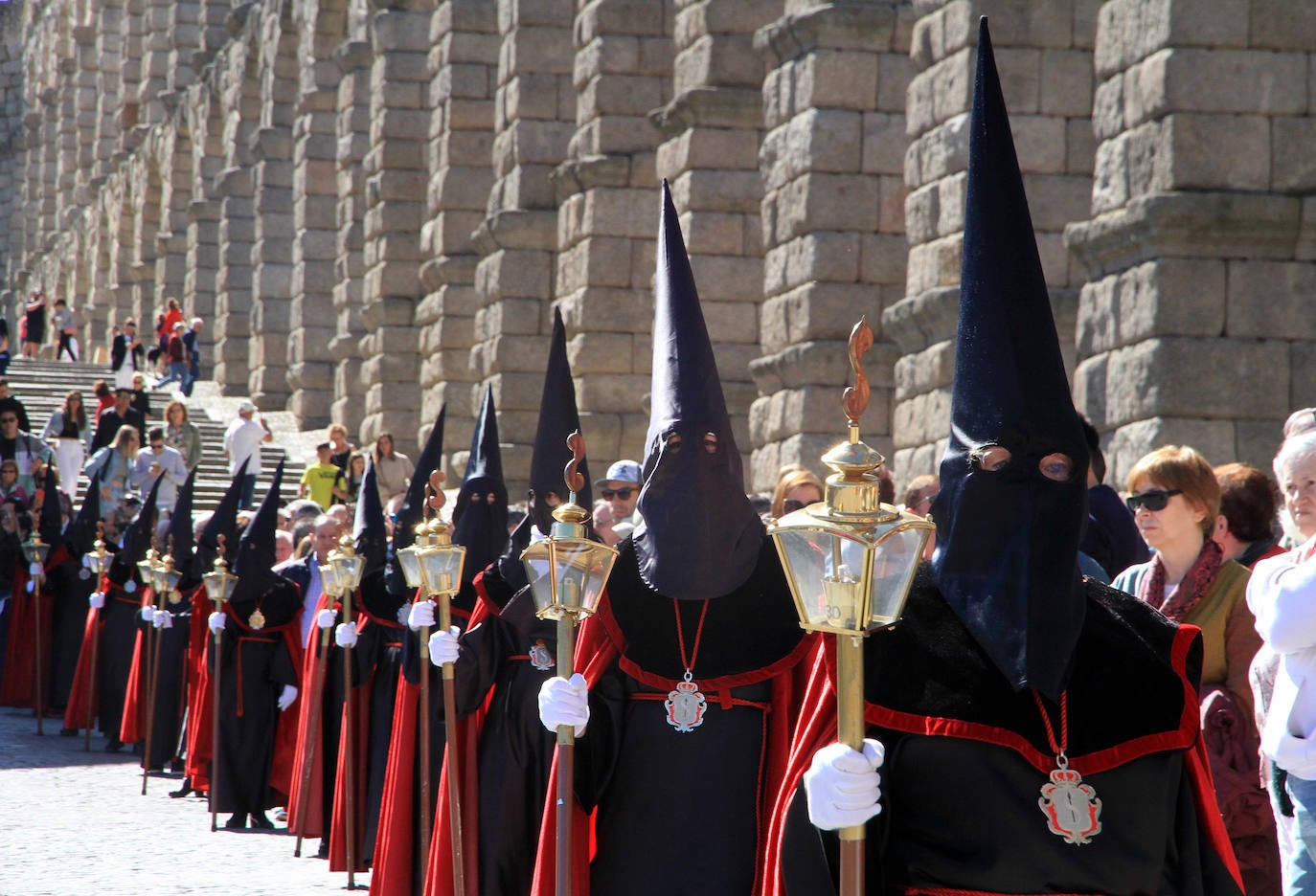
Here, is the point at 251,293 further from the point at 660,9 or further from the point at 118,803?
the point at 118,803

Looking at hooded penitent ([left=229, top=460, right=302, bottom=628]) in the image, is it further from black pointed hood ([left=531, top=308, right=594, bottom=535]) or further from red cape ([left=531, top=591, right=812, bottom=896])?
red cape ([left=531, top=591, right=812, bottom=896])

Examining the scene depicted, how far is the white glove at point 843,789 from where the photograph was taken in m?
3.02

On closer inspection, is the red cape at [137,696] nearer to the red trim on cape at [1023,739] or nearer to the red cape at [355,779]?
the red cape at [355,779]

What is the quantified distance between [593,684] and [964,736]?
1536 millimetres

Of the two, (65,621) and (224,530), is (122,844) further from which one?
(65,621)

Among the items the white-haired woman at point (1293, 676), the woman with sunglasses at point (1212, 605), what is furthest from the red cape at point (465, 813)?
the white-haired woman at point (1293, 676)

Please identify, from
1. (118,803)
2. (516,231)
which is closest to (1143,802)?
(118,803)

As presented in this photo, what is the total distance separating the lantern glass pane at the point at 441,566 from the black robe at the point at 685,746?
1.65 metres

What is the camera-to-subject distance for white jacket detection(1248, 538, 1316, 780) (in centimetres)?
403

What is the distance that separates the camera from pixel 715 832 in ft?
15.0

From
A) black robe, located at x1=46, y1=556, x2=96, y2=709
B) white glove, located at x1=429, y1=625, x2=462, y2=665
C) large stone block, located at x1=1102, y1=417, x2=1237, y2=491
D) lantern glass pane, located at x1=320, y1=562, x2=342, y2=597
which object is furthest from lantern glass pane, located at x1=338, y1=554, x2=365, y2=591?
black robe, located at x1=46, y1=556, x2=96, y2=709

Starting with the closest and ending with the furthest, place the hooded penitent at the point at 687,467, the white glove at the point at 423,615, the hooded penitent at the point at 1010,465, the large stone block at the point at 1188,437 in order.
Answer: the hooded penitent at the point at 1010,465, the hooded penitent at the point at 687,467, the white glove at the point at 423,615, the large stone block at the point at 1188,437

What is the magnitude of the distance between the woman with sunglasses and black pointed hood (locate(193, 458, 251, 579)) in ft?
23.9

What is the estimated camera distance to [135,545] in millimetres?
14445
